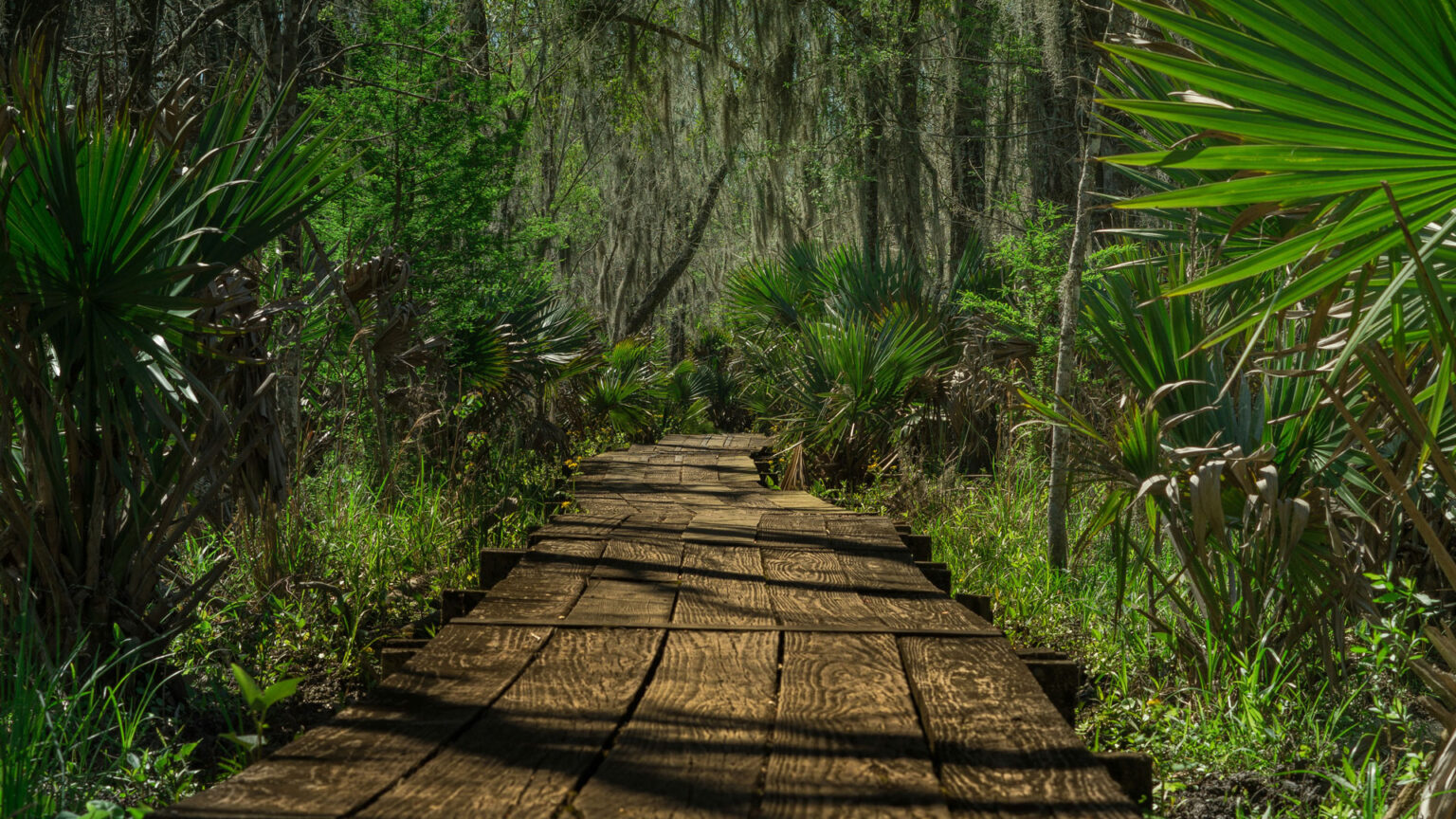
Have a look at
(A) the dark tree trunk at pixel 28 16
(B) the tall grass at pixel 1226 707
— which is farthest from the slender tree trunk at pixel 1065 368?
(A) the dark tree trunk at pixel 28 16

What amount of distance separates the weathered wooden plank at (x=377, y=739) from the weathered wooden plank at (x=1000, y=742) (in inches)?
38.9

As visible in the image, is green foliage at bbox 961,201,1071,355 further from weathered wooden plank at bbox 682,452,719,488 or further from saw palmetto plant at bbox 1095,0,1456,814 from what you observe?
saw palmetto plant at bbox 1095,0,1456,814

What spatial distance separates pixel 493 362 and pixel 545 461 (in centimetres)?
144

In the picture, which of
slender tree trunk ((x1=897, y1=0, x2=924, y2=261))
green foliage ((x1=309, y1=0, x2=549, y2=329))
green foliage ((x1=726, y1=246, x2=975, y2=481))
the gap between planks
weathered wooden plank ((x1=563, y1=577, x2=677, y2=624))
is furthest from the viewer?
slender tree trunk ((x1=897, y1=0, x2=924, y2=261))

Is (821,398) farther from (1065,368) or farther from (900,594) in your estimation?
(900,594)

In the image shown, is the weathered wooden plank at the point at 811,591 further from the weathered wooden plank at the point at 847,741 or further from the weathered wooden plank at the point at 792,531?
the weathered wooden plank at the point at 847,741

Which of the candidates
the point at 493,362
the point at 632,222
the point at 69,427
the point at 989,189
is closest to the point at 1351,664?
the point at 69,427

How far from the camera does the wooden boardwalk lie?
73.5 inches

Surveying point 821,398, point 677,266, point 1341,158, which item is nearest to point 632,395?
point 677,266

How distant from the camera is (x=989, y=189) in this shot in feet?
45.2

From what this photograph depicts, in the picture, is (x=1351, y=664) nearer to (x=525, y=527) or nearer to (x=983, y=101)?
(x=525, y=527)

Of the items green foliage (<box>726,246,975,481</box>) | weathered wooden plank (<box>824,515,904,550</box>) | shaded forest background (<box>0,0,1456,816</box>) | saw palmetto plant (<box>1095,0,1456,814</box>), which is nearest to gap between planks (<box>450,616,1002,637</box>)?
shaded forest background (<box>0,0,1456,816</box>)

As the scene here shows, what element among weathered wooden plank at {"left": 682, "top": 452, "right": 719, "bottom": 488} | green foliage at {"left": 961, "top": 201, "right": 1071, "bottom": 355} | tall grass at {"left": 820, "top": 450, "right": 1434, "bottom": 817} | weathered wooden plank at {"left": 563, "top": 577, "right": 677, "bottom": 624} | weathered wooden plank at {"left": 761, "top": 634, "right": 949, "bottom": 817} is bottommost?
tall grass at {"left": 820, "top": 450, "right": 1434, "bottom": 817}

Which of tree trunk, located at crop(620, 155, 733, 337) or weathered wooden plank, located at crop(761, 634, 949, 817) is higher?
tree trunk, located at crop(620, 155, 733, 337)
